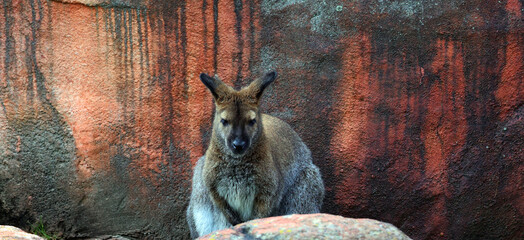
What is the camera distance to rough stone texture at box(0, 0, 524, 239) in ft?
25.7

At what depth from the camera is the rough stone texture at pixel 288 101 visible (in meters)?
7.83

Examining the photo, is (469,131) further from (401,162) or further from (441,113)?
(401,162)

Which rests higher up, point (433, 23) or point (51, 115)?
point (433, 23)

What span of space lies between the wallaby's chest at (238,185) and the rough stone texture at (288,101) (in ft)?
3.62

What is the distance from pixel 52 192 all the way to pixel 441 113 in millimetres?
5065

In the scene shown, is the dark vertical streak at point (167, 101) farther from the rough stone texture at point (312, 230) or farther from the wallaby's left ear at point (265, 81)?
the rough stone texture at point (312, 230)

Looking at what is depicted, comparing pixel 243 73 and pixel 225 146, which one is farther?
pixel 243 73

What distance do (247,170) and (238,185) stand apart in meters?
0.21

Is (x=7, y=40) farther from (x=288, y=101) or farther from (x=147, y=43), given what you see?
(x=288, y=101)

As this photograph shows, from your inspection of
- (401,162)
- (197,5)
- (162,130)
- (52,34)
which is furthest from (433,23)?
(52,34)

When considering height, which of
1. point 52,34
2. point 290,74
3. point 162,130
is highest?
point 52,34

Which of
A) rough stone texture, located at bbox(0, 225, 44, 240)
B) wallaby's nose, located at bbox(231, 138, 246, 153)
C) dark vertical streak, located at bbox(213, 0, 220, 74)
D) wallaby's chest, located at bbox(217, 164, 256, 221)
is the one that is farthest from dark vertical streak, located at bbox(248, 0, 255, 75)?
rough stone texture, located at bbox(0, 225, 44, 240)

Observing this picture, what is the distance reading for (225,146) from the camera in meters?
7.07

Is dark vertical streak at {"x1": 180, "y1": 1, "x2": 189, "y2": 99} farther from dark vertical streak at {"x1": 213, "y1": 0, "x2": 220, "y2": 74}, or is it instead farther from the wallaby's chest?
the wallaby's chest
